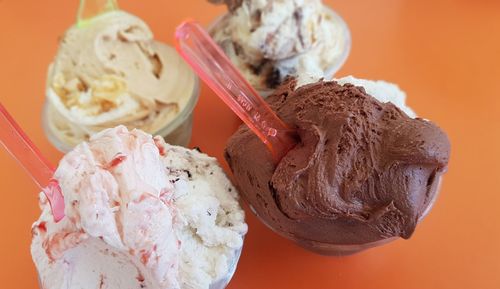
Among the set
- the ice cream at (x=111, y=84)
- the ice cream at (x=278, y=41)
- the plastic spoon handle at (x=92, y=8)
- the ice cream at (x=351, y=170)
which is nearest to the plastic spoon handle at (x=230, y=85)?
the ice cream at (x=351, y=170)

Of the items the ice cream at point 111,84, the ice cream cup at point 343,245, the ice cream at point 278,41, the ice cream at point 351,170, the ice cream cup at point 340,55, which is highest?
the ice cream at point 111,84

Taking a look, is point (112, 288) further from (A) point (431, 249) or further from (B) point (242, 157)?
(A) point (431, 249)

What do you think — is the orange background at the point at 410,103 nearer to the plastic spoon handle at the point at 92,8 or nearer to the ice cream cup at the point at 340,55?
the ice cream cup at the point at 340,55

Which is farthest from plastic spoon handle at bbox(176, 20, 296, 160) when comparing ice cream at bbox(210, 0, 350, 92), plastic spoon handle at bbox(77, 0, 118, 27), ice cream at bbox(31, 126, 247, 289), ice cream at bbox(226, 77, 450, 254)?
plastic spoon handle at bbox(77, 0, 118, 27)

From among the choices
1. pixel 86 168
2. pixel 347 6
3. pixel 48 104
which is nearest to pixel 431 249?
pixel 86 168

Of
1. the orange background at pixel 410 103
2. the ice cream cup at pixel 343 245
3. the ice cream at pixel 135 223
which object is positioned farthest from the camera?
the orange background at pixel 410 103

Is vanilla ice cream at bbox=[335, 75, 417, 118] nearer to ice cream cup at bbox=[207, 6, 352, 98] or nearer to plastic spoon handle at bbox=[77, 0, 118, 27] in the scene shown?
ice cream cup at bbox=[207, 6, 352, 98]

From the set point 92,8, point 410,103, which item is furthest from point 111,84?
point 410,103
